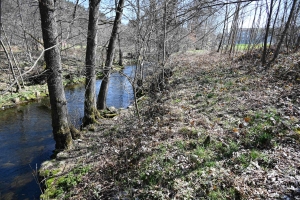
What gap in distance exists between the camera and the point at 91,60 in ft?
25.9

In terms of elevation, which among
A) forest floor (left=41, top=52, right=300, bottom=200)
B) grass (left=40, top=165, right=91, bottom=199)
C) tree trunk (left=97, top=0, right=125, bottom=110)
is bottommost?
grass (left=40, top=165, right=91, bottom=199)

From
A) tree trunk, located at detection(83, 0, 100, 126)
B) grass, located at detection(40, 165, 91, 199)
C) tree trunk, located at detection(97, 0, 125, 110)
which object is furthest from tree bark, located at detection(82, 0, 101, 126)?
grass, located at detection(40, 165, 91, 199)

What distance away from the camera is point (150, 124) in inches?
257

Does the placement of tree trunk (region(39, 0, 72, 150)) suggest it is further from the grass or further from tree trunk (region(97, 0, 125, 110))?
tree trunk (region(97, 0, 125, 110))

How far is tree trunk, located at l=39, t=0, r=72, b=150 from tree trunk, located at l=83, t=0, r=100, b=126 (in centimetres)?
123

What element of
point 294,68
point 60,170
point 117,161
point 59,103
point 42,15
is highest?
point 42,15

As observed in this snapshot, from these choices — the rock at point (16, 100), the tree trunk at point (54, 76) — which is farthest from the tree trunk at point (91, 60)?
the rock at point (16, 100)

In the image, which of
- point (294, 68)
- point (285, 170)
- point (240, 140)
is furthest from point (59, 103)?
point (294, 68)

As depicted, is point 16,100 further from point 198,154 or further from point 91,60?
point 198,154

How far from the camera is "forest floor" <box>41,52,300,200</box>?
353 cm

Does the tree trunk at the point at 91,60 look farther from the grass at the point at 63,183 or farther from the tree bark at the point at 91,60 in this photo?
the grass at the point at 63,183

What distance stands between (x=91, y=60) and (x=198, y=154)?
5717 millimetres

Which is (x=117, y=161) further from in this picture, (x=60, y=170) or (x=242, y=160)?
(x=242, y=160)

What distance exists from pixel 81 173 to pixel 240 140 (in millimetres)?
4025
